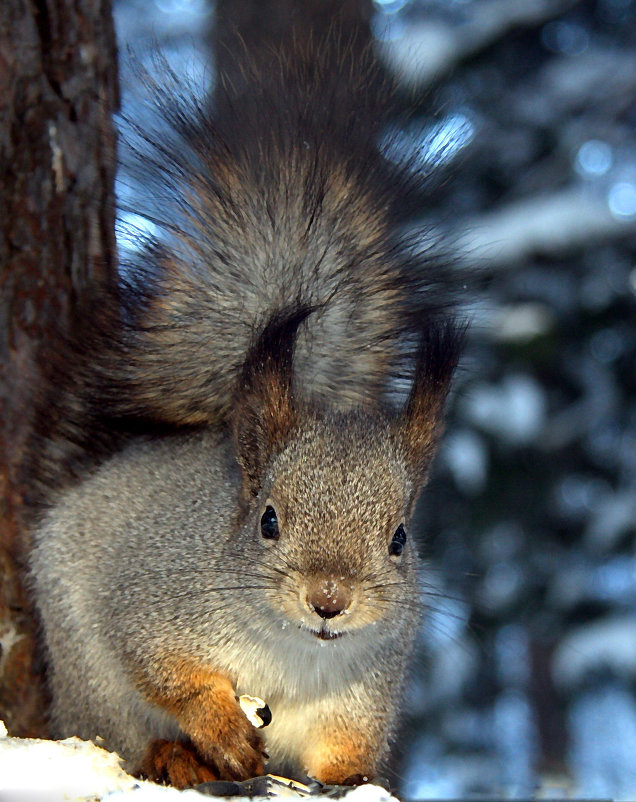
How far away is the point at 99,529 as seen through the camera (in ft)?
5.36

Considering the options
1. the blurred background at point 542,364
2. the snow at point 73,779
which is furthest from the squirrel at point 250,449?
the blurred background at point 542,364

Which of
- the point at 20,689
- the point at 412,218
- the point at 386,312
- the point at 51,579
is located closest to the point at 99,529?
the point at 51,579

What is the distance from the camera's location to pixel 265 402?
4.94 feet

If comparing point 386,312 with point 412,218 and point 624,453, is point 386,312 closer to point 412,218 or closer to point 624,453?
point 412,218

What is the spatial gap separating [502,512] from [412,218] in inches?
84.2

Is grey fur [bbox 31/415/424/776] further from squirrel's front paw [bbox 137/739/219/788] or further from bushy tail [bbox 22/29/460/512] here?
bushy tail [bbox 22/29/460/512]

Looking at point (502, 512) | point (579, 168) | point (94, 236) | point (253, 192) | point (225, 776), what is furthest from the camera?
point (579, 168)

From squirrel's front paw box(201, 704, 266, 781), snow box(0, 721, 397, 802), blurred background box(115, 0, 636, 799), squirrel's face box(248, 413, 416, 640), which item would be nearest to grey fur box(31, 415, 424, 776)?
squirrel's face box(248, 413, 416, 640)

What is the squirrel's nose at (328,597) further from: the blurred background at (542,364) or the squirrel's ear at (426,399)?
the blurred background at (542,364)

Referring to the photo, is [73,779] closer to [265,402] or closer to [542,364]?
[265,402]

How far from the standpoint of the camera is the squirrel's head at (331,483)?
135cm

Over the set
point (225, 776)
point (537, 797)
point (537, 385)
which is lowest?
point (537, 797)

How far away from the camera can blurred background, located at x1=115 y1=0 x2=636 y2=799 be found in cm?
349

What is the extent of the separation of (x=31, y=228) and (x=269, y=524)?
74 centimetres
